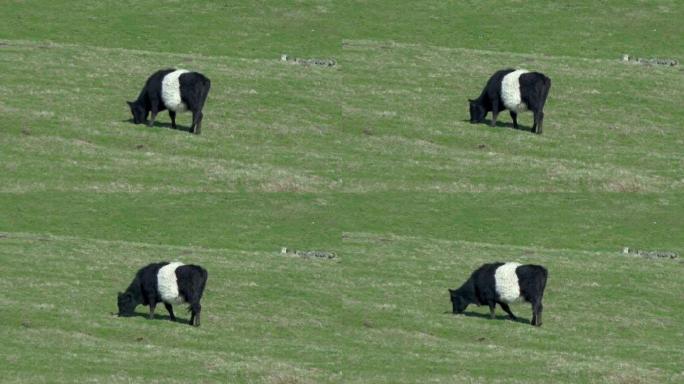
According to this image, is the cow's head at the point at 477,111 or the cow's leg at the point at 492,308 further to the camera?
the cow's head at the point at 477,111

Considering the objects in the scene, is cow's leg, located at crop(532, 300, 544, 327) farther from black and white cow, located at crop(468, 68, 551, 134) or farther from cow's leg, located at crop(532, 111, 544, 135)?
cow's leg, located at crop(532, 111, 544, 135)

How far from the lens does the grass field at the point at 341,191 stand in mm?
51500

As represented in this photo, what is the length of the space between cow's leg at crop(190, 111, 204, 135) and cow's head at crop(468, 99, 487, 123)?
43.9ft

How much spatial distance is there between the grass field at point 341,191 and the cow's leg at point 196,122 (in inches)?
19.3

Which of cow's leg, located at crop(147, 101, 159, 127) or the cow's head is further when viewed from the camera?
the cow's head

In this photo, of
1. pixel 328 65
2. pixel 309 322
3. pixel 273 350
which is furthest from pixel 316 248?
pixel 328 65

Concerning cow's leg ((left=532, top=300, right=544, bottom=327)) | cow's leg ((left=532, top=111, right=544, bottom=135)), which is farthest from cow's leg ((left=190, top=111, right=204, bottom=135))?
cow's leg ((left=532, top=300, right=544, bottom=327))

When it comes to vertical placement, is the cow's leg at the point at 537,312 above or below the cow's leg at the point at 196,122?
below

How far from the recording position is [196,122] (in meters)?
72.3

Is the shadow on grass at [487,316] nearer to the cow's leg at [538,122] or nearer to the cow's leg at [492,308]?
the cow's leg at [492,308]

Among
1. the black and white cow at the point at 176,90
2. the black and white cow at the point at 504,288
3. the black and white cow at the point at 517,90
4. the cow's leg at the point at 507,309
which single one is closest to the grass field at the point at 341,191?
the black and white cow at the point at 504,288

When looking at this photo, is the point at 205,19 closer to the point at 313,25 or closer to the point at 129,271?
the point at 313,25

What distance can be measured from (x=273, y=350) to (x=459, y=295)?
8890 mm

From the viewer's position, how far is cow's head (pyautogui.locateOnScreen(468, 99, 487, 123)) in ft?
247
